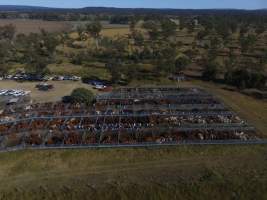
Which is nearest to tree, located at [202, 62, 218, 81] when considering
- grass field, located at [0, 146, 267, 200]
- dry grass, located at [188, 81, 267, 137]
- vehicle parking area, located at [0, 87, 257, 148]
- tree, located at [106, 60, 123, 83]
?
dry grass, located at [188, 81, 267, 137]

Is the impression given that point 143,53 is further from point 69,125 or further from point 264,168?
point 264,168

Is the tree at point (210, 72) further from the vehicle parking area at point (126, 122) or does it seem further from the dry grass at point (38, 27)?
the dry grass at point (38, 27)

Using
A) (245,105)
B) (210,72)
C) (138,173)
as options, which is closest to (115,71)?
(210,72)

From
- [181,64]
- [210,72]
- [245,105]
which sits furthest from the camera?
[181,64]

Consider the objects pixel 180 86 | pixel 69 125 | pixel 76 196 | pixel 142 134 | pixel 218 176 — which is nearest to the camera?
pixel 76 196

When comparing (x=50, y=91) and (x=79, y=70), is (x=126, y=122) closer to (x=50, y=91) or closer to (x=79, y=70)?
(x=50, y=91)

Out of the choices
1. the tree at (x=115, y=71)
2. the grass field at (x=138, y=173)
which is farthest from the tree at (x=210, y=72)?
the grass field at (x=138, y=173)

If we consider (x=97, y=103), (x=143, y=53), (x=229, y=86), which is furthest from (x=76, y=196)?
(x=143, y=53)
